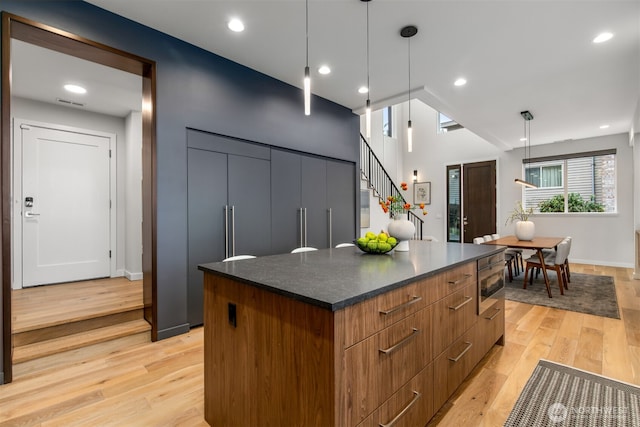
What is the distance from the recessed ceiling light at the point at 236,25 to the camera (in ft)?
8.88

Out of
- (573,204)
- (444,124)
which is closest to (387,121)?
(444,124)

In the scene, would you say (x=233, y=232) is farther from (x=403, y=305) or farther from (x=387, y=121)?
(x=387, y=121)

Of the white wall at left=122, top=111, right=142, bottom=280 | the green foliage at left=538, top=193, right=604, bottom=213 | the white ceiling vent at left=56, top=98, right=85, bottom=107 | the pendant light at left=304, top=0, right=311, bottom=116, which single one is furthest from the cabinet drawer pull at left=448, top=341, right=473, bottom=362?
the green foliage at left=538, top=193, right=604, bottom=213

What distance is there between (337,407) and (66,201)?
16.3ft

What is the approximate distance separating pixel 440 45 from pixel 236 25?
77.9 inches

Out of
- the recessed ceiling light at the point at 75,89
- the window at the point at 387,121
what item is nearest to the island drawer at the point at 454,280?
the recessed ceiling light at the point at 75,89

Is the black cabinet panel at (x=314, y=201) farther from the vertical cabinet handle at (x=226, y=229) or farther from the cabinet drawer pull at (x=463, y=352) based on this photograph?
the cabinet drawer pull at (x=463, y=352)

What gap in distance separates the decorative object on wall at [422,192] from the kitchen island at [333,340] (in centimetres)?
708

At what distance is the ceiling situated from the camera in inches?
98.8

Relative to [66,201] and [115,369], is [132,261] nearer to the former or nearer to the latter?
Result: [66,201]

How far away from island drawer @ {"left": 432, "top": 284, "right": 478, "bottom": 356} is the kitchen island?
0.01 meters

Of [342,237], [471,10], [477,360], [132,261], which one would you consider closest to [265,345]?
[477,360]

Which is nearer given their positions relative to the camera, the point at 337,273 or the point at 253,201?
the point at 337,273

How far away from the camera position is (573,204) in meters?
6.80
